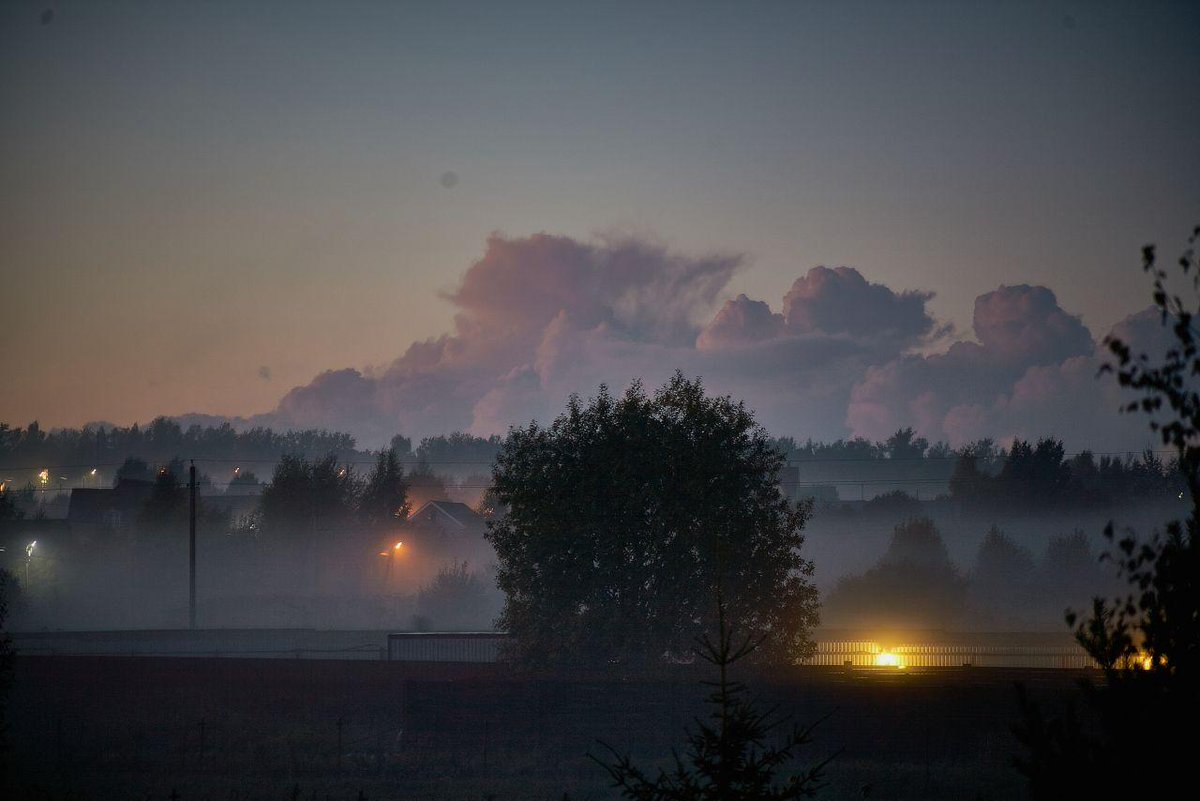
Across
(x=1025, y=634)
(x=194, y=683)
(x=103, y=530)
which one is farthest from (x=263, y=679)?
(x=103, y=530)

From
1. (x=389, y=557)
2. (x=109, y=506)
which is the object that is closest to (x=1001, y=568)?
(x=389, y=557)

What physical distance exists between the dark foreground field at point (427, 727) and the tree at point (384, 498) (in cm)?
7241

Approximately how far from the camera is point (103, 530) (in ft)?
336

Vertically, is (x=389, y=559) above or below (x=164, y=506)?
below

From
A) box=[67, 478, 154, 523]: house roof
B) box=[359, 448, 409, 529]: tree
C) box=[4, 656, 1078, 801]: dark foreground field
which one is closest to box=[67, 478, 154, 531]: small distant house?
box=[67, 478, 154, 523]: house roof

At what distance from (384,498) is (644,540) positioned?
77.4 m

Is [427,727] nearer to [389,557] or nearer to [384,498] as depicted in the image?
[389,557]

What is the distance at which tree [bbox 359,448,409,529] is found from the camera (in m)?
108

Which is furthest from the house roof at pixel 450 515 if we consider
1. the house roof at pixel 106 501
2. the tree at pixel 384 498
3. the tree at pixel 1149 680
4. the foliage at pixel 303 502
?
the tree at pixel 1149 680

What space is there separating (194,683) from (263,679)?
2460mm

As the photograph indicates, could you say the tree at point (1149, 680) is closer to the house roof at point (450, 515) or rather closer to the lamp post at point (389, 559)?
the lamp post at point (389, 559)

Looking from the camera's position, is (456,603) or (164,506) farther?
(164,506)

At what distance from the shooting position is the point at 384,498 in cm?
10938

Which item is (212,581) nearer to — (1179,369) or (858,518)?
(858,518)
